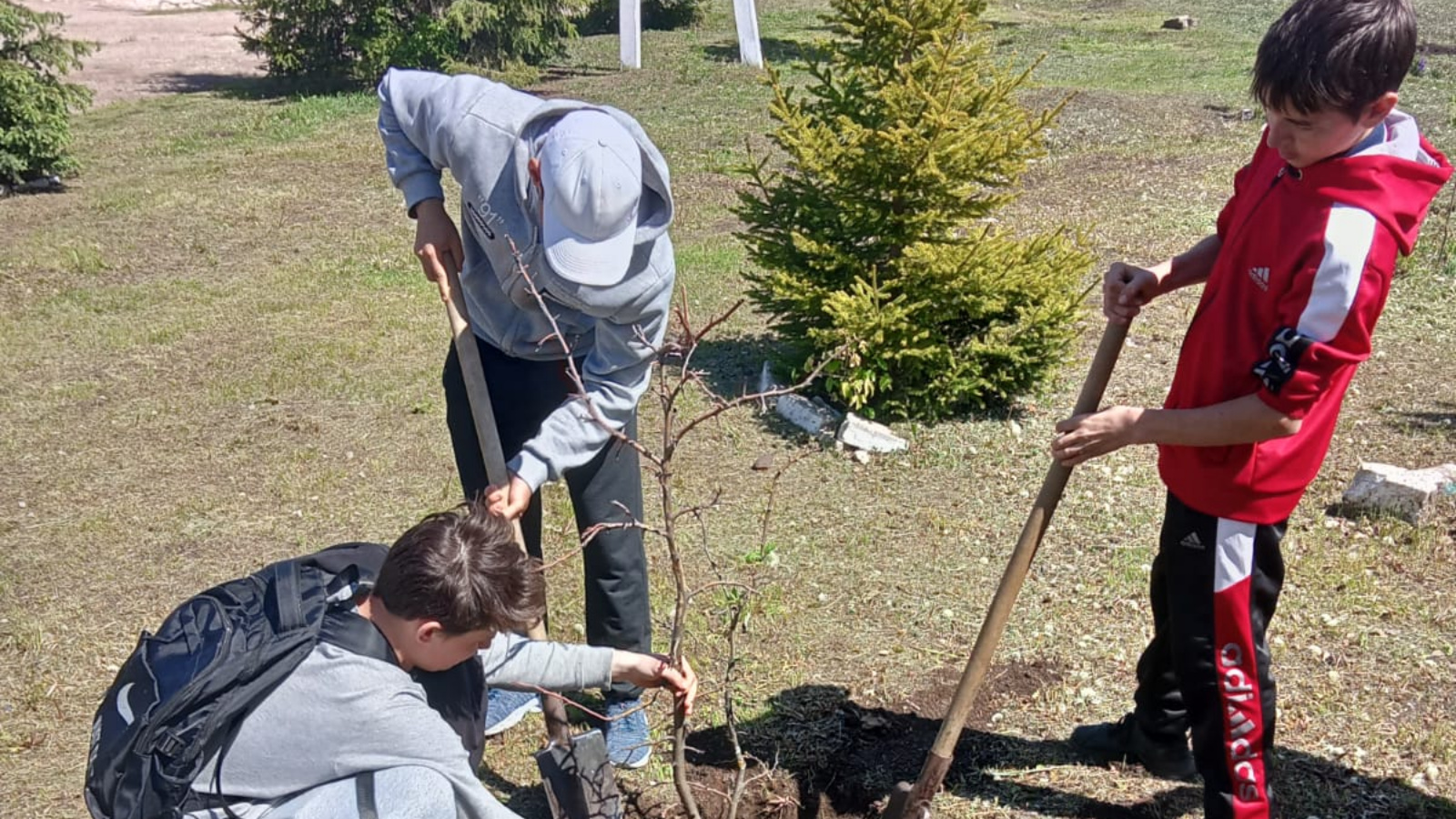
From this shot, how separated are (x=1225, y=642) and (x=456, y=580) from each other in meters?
1.55

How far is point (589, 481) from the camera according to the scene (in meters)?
3.10

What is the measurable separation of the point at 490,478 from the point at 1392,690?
2.55 meters

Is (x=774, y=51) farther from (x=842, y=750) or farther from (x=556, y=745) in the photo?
(x=556, y=745)

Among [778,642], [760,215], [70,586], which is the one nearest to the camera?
[778,642]

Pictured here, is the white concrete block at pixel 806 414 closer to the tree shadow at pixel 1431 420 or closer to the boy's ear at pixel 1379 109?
the tree shadow at pixel 1431 420

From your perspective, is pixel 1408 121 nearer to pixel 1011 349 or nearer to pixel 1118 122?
pixel 1011 349

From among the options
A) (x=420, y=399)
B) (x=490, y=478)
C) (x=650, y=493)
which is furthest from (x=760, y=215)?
(x=490, y=478)

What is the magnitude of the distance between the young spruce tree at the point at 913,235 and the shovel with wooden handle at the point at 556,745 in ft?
8.09

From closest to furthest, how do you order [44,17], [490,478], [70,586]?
[490,478] → [70,586] → [44,17]

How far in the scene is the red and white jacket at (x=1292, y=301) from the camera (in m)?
2.17

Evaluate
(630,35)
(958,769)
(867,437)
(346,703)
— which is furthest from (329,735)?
(630,35)

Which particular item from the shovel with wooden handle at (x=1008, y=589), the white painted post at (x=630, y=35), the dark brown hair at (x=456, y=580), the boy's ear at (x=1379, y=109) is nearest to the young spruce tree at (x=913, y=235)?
the shovel with wooden handle at (x=1008, y=589)

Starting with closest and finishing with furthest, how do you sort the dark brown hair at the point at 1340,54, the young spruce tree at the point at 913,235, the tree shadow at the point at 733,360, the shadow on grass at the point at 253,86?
the dark brown hair at the point at 1340,54, the young spruce tree at the point at 913,235, the tree shadow at the point at 733,360, the shadow on grass at the point at 253,86

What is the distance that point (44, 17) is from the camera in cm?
962
